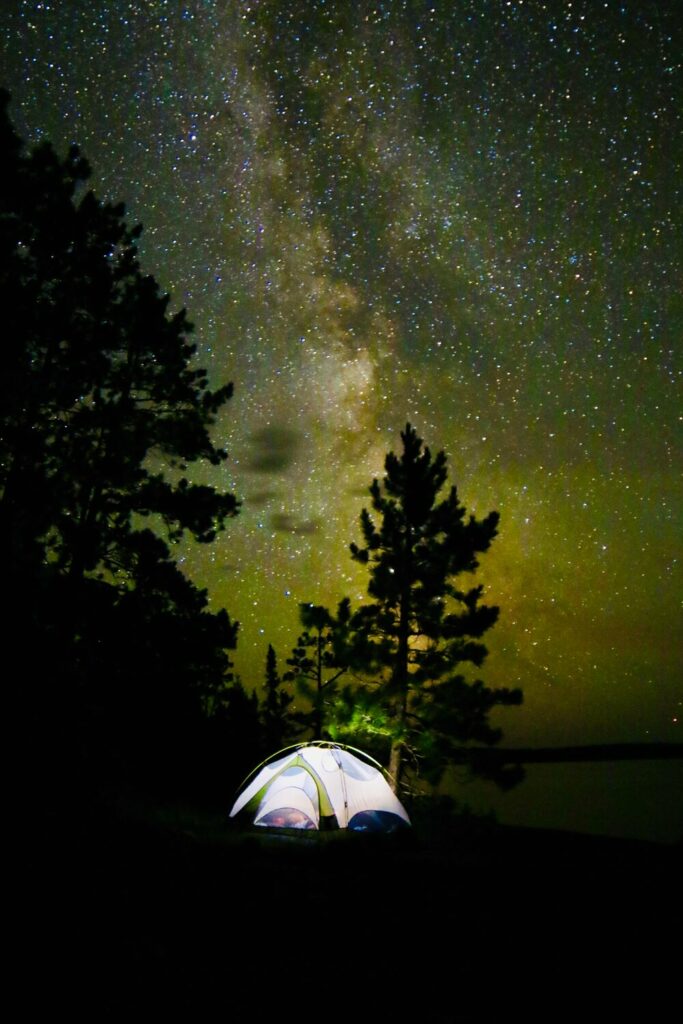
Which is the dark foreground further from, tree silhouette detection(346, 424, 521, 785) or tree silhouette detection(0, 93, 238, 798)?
tree silhouette detection(346, 424, 521, 785)

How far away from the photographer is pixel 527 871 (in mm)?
9469

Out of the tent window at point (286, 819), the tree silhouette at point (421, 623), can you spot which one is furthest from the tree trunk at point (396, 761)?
the tent window at point (286, 819)

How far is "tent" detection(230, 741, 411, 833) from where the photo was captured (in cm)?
1082

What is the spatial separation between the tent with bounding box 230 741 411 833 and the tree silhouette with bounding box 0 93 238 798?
125 inches

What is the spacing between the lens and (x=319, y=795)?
11.0m

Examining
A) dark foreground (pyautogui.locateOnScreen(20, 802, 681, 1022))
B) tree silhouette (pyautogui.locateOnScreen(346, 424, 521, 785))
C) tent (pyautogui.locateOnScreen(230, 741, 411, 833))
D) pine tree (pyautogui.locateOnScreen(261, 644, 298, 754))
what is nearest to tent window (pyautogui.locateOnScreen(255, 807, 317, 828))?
tent (pyautogui.locateOnScreen(230, 741, 411, 833))

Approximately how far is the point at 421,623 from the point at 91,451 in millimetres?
9396

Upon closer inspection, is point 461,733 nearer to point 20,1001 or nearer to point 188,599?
point 188,599

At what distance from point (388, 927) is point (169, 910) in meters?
2.03

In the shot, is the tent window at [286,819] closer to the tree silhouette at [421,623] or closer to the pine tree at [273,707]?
the tree silhouette at [421,623]

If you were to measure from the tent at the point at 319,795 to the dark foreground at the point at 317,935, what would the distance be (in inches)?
51.6

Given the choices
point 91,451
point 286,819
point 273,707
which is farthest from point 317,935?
point 273,707

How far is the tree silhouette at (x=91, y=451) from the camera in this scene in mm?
11793

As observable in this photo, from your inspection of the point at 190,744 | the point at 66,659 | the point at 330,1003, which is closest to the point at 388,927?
the point at 330,1003
